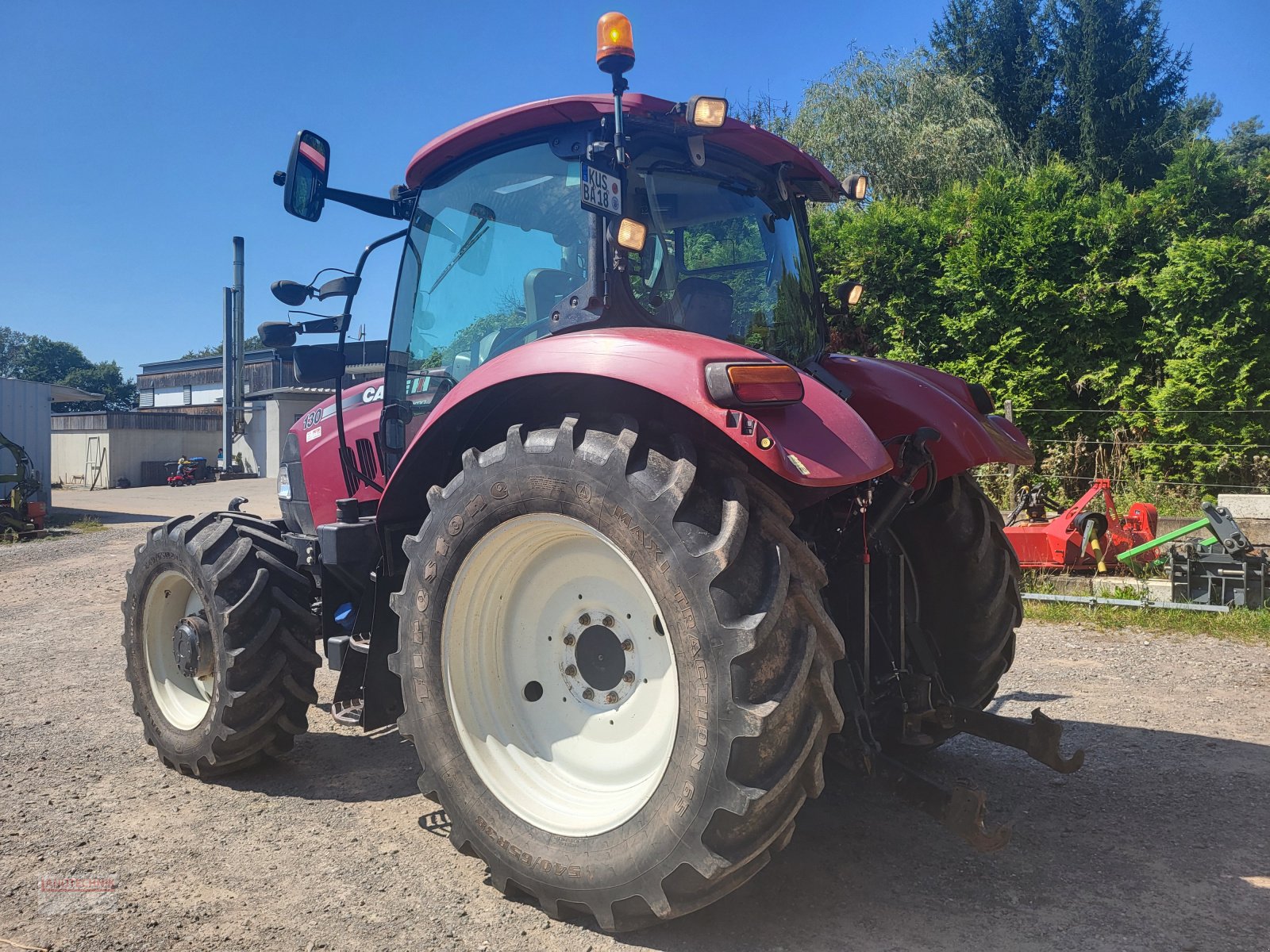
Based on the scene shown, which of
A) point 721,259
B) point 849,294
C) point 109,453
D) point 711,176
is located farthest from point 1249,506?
point 109,453

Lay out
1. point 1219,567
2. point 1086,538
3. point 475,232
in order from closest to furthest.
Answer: point 475,232 < point 1219,567 < point 1086,538

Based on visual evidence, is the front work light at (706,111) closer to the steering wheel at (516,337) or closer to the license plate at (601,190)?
the license plate at (601,190)

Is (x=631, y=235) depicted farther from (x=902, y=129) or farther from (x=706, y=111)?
(x=902, y=129)

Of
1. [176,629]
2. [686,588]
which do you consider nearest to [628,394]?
[686,588]

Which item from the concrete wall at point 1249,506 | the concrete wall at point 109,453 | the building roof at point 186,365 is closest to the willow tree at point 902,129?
the concrete wall at point 1249,506

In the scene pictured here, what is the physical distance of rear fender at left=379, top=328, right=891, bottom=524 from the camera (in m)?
2.22

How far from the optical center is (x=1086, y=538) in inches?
285

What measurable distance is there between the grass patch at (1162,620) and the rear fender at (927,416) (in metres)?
3.57

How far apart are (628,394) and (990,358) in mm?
9414

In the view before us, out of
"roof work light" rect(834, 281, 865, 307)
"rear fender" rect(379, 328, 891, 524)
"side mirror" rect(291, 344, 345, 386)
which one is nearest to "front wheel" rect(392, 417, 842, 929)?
"rear fender" rect(379, 328, 891, 524)

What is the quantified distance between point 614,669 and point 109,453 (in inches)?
1341

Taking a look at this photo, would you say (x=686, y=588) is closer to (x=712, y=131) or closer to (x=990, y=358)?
(x=712, y=131)

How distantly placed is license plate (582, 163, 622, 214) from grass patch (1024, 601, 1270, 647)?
5020 mm

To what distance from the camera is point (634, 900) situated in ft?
7.48
